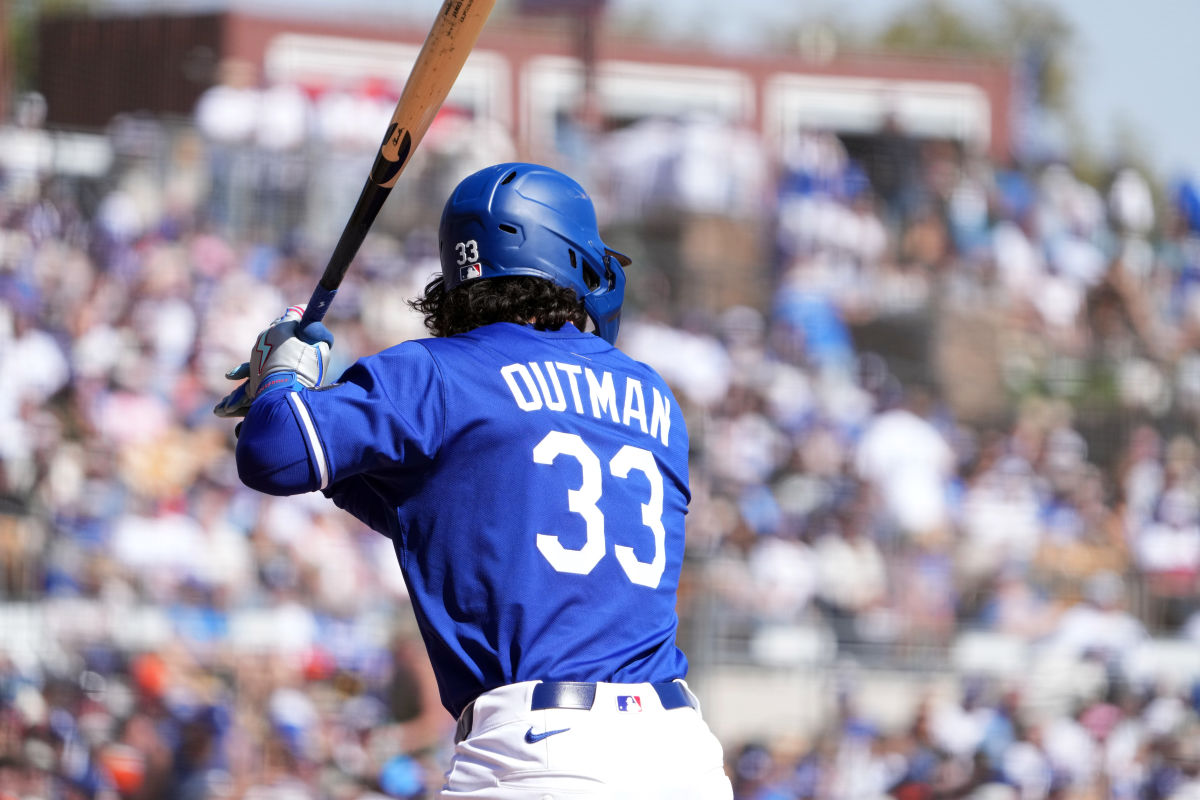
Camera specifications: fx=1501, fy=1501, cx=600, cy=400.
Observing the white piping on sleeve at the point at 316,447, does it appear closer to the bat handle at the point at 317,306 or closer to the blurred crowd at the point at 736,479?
the bat handle at the point at 317,306

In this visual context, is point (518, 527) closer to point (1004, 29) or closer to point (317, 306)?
point (317, 306)

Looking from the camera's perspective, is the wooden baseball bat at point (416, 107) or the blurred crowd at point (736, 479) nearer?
the wooden baseball bat at point (416, 107)

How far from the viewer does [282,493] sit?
250 cm

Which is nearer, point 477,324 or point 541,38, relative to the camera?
point 477,324

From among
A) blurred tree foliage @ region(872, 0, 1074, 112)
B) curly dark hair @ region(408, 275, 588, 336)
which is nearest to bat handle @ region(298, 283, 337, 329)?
curly dark hair @ region(408, 275, 588, 336)

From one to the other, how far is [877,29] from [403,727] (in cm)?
2965

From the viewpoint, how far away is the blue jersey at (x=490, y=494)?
2.46 meters

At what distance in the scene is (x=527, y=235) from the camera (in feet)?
9.21

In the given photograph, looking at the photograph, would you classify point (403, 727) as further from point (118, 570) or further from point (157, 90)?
point (157, 90)

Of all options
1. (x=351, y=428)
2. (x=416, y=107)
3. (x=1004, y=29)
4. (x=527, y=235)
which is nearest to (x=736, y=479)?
(x=416, y=107)

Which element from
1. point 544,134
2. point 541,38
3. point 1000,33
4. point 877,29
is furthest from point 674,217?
point 1000,33

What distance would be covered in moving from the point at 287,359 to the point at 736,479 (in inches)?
268

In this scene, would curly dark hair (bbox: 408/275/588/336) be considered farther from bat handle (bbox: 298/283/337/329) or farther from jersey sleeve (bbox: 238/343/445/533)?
jersey sleeve (bbox: 238/343/445/533)

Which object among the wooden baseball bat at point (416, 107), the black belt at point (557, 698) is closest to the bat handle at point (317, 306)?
the wooden baseball bat at point (416, 107)
